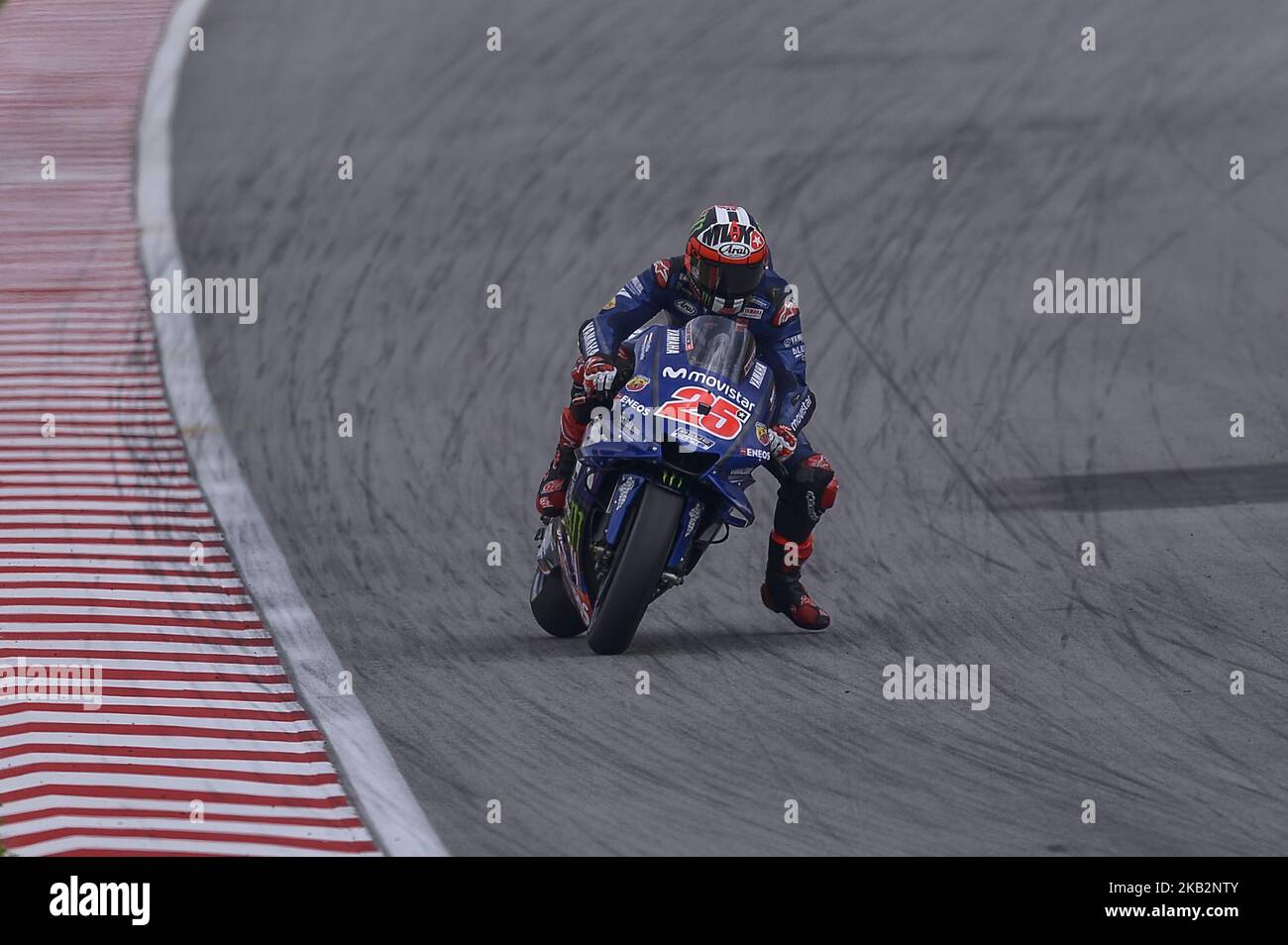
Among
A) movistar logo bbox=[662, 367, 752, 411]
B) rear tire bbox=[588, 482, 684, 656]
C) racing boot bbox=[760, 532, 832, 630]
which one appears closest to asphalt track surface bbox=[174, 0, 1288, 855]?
racing boot bbox=[760, 532, 832, 630]

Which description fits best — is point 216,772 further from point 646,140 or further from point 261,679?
point 646,140

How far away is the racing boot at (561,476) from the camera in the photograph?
29.7 ft

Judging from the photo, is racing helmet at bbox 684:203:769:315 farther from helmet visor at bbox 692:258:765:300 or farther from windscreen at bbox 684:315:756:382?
windscreen at bbox 684:315:756:382

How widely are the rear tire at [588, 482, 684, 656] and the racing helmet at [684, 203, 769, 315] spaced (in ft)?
3.50

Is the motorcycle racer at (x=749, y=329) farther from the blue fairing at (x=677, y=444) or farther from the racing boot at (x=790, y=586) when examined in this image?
the blue fairing at (x=677, y=444)

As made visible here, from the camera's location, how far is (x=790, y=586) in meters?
9.33

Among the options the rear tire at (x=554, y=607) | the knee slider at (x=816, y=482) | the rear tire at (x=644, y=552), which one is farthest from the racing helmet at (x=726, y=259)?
the rear tire at (x=554, y=607)

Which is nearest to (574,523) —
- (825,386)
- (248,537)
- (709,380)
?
(709,380)

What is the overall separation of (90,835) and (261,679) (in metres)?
1.92

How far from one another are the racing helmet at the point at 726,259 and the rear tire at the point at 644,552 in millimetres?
1068

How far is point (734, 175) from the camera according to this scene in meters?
15.2

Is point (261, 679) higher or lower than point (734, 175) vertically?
lower

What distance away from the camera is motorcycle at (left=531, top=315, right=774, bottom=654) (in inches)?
319

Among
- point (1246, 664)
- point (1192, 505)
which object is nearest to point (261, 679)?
point (1246, 664)
